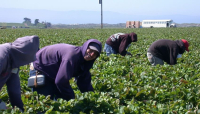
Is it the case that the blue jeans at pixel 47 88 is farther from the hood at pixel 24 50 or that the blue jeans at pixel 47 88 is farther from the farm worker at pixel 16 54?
the hood at pixel 24 50

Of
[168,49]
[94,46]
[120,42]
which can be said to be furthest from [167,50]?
[94,46]

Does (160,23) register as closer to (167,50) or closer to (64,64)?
(167,50)

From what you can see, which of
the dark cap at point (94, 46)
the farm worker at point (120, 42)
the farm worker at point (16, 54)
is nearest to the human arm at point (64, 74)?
the dark cap at point (94, 46)

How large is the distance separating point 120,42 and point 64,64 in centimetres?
500

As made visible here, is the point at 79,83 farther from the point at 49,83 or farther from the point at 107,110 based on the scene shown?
the point at 107,110

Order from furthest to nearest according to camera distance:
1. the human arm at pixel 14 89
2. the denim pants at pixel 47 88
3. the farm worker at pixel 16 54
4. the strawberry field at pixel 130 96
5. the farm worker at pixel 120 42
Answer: the farm worker at pixel 120 42 → the denim pants at pixel 47 88 → the strawberry field at pixel 130 96 → the human arm at pixel 14 89 → the farm worker at pixel 16 54

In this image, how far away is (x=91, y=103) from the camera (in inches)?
135

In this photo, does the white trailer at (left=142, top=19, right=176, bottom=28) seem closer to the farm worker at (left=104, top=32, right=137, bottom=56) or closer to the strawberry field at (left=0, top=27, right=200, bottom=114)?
the farm worker at (left=104, top=32, right=137, bottom=56)

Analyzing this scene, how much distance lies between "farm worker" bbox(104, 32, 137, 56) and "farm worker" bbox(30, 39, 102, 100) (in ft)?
13.2

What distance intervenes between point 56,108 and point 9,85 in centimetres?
64

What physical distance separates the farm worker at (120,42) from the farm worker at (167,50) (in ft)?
2.42

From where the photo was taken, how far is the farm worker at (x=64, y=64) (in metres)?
3.30

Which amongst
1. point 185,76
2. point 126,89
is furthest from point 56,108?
point 185,76

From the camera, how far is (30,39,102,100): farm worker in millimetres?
3297
